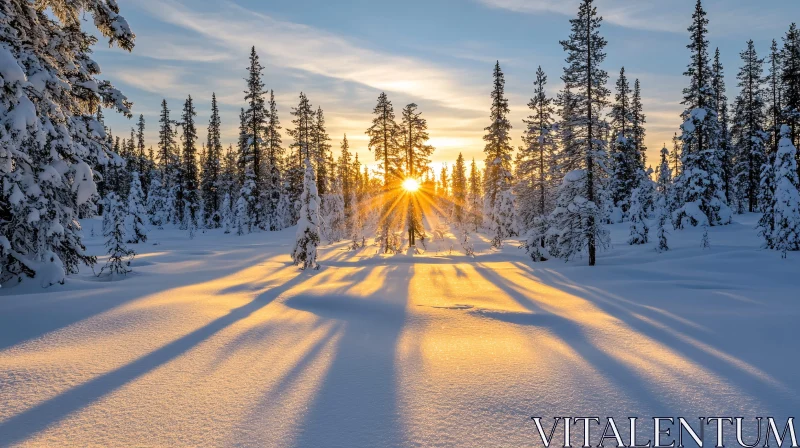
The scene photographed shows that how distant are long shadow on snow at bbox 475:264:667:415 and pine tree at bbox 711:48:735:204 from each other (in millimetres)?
37915

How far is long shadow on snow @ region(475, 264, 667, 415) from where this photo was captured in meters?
4.29

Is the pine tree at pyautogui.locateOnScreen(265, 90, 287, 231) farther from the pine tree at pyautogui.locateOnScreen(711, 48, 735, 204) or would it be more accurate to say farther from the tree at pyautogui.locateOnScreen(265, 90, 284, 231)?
the pine tree at pyautogui.locateOnScreen(711, 48, 735, 204)

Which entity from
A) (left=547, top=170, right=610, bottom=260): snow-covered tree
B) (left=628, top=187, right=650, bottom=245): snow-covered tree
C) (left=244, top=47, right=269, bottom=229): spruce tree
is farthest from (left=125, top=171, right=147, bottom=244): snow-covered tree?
(left=628, top=187, right=650, bottom=245): snow-covered tree

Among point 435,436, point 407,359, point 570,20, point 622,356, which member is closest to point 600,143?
point 570,20

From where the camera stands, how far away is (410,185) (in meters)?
30.7

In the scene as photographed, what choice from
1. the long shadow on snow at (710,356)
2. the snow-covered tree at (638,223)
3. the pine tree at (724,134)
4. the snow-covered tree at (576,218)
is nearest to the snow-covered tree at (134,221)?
the snow-covered tree at (576,218)

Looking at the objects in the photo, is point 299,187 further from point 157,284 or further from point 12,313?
point 12,313

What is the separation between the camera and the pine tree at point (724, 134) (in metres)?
38.2

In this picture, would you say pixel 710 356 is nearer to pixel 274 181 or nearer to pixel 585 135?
pixel 585 135

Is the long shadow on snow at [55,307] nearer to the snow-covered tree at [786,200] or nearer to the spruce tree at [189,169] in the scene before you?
the snow-covered tree at [786,200]

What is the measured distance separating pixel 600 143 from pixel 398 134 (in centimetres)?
1605

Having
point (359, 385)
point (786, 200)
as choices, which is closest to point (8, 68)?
point (359, 385)

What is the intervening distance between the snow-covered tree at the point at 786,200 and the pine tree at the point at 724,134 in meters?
22.1

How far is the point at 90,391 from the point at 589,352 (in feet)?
20.4
